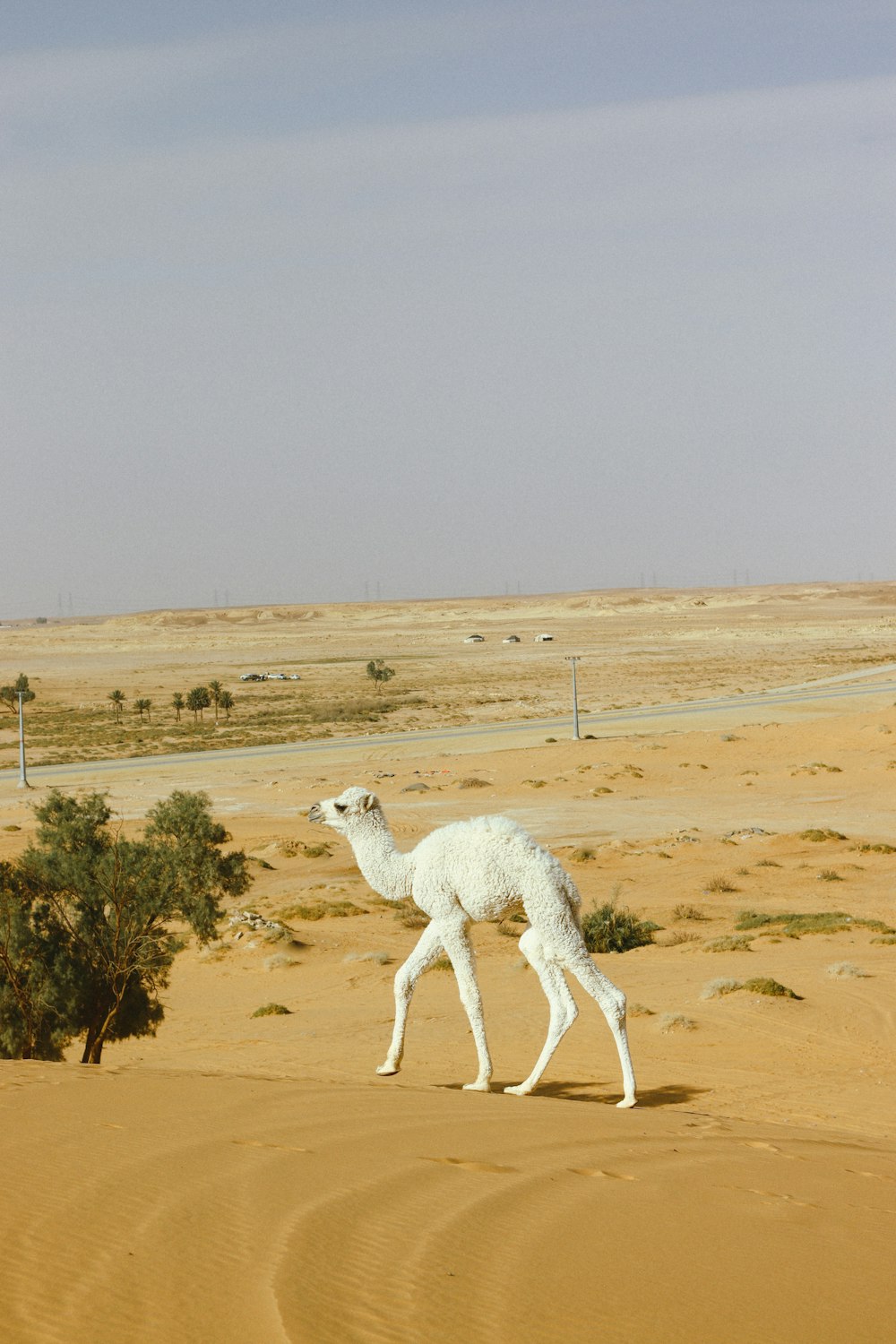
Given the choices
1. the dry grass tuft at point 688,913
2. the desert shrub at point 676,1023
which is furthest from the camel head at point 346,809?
the dry grass tuft at point 688,913

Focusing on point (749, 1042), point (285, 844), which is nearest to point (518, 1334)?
point (749, 1042)

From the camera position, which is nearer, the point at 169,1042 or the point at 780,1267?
the point at 780,1267

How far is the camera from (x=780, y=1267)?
6293mm

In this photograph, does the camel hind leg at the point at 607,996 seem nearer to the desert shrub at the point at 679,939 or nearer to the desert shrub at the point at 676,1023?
the desert shrub at the point at 676,1023

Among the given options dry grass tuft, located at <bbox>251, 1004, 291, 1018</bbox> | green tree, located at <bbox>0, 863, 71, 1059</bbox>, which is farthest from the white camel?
dry grass tuft, located at <bbox>251, 1004, 291, 1018</bbox>

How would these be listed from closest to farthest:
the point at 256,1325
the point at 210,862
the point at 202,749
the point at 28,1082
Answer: the point at 256,1325
the point at 28,1082
the point at 210,862
the point at 202,749

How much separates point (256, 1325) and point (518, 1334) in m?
1.10

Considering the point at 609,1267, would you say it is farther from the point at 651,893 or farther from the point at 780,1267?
the point at 651,893

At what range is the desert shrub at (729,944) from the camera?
69.3 feet

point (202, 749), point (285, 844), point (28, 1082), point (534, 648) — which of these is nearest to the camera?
point (28, 1082)

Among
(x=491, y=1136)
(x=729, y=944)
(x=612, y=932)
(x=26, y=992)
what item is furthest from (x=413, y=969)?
(x=612, y=932)

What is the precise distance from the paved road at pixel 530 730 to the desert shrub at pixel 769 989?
4041 cm

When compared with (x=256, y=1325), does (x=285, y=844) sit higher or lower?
lower

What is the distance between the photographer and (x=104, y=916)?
1769 cm
